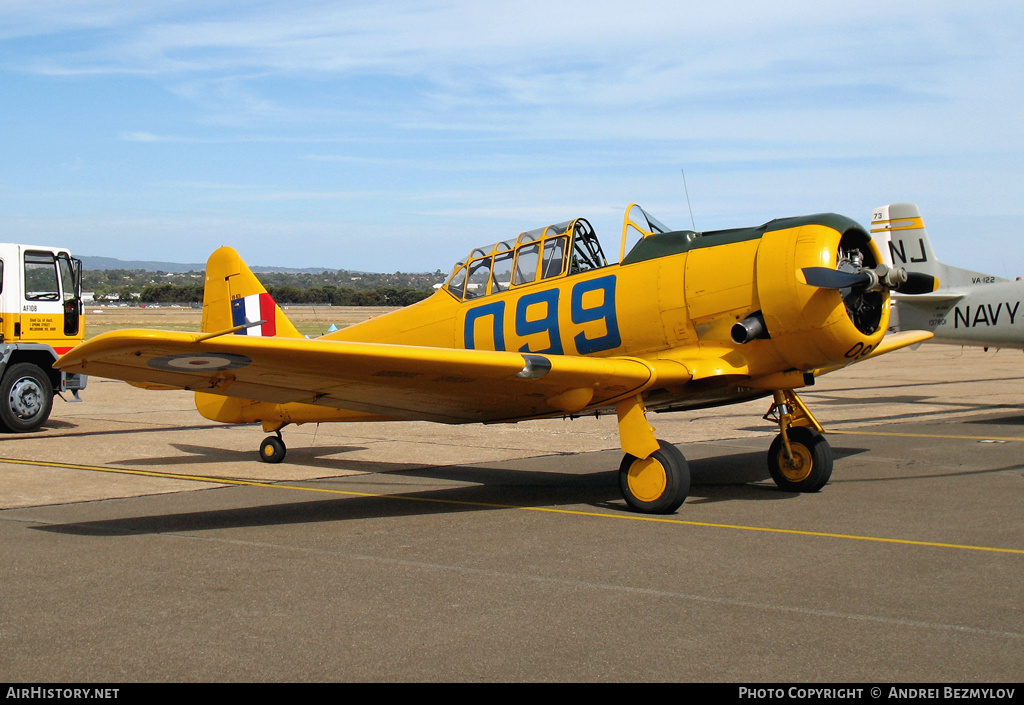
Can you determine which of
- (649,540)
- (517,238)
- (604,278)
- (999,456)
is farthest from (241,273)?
(999,456)

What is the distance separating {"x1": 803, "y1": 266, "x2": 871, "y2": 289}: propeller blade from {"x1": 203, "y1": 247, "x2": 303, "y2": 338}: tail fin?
20.7 ft

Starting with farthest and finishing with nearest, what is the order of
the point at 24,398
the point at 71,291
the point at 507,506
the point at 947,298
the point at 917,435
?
the point at 947,298 < the point at 71,291 < the point at 24,398 < the point at 917,435 < the point at 507,506

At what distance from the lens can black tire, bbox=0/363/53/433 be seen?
525 inches

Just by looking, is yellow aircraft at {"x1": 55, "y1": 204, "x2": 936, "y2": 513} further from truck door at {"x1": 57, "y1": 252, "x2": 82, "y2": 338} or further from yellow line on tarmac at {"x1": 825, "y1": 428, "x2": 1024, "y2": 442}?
truck door at {"x1": 57, "y1": 252, "x2": 82, "y2": 338}

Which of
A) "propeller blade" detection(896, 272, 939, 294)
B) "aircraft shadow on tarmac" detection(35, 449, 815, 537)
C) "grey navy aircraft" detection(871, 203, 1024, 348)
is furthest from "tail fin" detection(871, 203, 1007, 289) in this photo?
"propeller blade" detection(896, 272, 939, 294)

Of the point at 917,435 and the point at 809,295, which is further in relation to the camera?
the point at 917,435

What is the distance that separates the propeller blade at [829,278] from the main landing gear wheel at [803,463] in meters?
1.78

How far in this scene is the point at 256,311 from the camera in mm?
10852

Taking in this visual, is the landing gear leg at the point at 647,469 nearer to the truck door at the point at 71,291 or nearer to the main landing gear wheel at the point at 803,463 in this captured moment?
the main landing gear wheel at the point at 803,463

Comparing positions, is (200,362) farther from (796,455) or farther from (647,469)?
(796,455)

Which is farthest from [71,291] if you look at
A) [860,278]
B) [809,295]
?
[860,278]

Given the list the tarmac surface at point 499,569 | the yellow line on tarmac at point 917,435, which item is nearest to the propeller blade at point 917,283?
the tarmac surface at point 499,569

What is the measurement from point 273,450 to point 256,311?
5.66 feet

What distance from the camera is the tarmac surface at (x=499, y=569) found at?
12.5 feet
